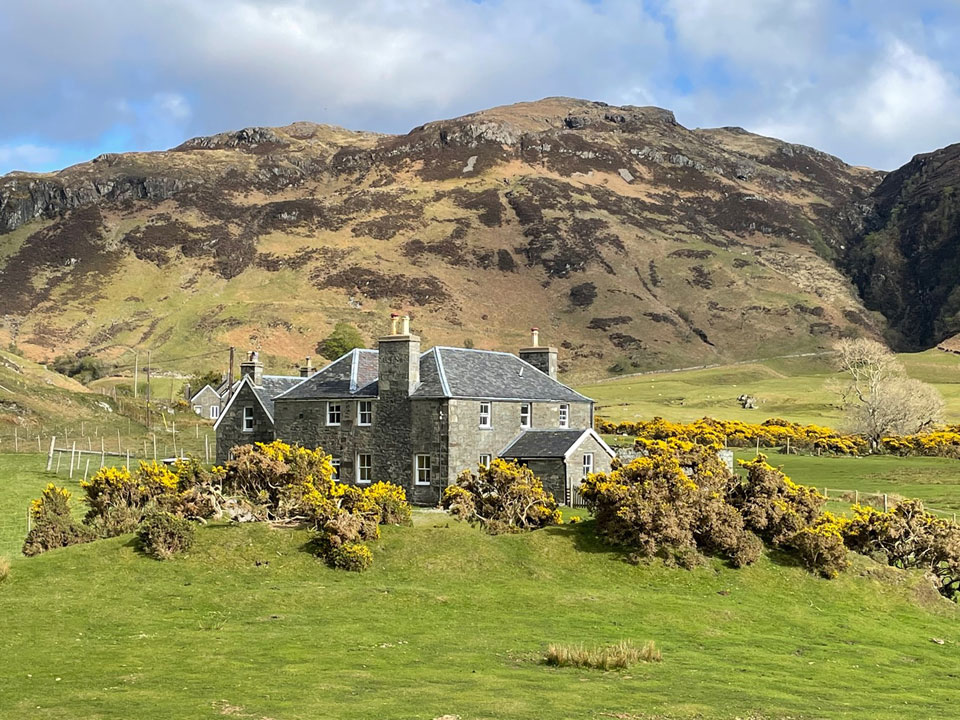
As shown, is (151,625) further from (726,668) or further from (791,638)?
(791,638)

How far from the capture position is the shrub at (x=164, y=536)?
95.2 feet

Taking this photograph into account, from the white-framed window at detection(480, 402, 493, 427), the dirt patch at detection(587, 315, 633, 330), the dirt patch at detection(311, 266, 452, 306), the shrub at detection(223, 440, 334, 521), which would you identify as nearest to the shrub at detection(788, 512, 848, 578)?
the shrub at detection(223, 440, 334, 521)

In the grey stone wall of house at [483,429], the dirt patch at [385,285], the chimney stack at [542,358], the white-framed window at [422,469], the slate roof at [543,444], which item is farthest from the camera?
the dirt patch at [385,285]

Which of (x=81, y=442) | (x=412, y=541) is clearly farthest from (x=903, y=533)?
(x=81, y=442)

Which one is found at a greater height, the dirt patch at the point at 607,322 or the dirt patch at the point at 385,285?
the dirt patch at the point at 385,285

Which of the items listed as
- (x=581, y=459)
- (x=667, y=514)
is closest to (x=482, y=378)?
(x=581, y=459)

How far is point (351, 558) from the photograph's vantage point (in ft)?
96.0

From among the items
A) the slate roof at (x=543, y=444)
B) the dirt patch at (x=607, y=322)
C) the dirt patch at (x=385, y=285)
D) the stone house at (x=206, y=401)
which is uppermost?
the dirt patch at (x=385, y=285)

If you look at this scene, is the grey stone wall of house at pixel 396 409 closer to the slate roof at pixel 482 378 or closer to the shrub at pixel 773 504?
the slate roof at pixel 482 378

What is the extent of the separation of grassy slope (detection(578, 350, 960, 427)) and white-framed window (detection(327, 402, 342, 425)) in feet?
197

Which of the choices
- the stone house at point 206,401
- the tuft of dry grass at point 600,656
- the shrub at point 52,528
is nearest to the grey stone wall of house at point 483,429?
the shrub at point 52,528

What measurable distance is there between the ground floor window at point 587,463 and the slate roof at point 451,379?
500cm

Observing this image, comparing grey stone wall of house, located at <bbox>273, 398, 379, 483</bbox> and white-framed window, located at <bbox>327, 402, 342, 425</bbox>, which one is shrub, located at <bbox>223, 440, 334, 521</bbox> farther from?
white-framed window, located at <bbox>327, 402, 342, 425</bbox>

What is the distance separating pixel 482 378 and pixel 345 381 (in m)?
6.98
